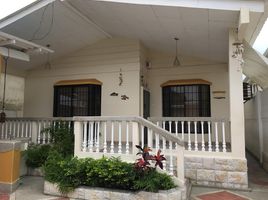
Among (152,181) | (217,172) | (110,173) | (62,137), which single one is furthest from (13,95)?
(217,172)

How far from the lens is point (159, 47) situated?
9.25 m

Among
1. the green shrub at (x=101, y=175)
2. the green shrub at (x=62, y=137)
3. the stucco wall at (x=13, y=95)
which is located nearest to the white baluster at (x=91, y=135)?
the green shrub at (x=101, y=175)

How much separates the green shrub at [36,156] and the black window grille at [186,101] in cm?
456

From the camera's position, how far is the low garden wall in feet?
18.5

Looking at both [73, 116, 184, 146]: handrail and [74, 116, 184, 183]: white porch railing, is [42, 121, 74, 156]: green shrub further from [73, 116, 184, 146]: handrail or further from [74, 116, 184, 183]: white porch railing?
[73, 116, 184, 146]: handrail

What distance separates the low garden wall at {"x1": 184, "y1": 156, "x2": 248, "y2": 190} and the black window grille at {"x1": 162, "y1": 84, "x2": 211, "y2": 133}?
9.18 ft

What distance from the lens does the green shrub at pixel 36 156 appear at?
673cm

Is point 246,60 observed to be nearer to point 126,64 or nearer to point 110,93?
point 126,64

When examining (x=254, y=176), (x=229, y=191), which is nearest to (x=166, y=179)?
(x=229, y=191)

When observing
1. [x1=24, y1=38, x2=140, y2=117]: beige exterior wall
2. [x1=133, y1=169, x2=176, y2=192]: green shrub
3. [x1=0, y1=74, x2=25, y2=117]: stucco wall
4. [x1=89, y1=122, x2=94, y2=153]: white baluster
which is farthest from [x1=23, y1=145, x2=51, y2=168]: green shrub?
[x1=0, y1=74, x2=25, y2=117]: stucco wall

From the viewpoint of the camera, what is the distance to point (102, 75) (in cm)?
948

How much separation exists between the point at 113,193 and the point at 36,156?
3.06 m

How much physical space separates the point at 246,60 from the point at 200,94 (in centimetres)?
240

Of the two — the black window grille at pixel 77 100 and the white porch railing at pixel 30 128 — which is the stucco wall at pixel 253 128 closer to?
the black window grille at pixel 77 100
